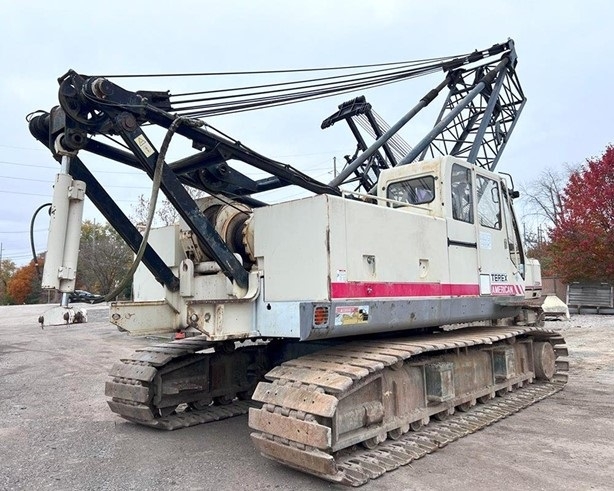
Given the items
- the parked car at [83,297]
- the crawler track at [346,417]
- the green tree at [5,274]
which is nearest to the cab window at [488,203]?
the crawler track at [346,417]

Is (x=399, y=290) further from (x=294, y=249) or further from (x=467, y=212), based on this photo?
(x=467, y=212)

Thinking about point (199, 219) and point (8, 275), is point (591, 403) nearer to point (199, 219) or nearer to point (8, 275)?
point (199, 219)

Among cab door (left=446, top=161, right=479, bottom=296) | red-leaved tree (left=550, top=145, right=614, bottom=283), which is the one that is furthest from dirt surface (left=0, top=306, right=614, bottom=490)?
red-leaved tree (left=550, top=145, right=614, bottom=283)

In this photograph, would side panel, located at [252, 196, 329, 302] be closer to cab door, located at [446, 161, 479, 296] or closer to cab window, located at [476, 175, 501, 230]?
cab door, located at [446, 161, 479, 296]

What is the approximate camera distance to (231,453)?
5.41 metres

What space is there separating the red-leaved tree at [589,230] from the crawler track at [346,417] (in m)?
17.7

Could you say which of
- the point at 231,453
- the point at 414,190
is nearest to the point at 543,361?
the point at 414,190

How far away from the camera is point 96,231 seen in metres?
45.8

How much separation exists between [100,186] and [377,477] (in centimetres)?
372

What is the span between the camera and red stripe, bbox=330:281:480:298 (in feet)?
15.8

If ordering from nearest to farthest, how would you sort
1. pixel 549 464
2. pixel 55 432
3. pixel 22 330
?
pixel 549 464 → pixel 55 432 → pixel 22 330

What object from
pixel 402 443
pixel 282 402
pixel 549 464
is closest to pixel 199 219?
pixel 282 402

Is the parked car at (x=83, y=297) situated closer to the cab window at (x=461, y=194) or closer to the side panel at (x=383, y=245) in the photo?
the side panel at (x=383, y=245)

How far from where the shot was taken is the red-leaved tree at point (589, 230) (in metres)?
22.1
